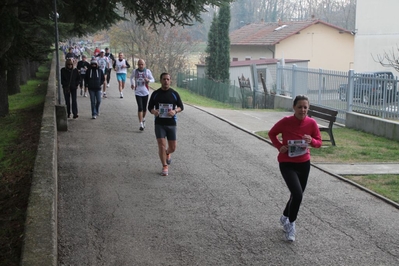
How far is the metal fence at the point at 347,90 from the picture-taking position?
1537cm

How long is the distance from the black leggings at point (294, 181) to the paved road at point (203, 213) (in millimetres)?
370

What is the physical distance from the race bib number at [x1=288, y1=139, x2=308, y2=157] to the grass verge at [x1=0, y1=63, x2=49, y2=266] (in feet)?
10.4

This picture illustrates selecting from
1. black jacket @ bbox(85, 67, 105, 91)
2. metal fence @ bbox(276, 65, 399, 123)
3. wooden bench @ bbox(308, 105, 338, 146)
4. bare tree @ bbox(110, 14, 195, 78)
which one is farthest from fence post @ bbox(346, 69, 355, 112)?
bare tree @ bbox(110, 14, 195, 78)

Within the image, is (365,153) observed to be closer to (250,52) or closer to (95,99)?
(95,99)

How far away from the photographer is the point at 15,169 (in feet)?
33.3

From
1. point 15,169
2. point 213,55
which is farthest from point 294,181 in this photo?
point 213,55

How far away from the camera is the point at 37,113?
17141 millimetres

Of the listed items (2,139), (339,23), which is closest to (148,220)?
(2,139)

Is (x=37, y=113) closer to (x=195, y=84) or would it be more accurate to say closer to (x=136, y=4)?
(x=136, y=4)

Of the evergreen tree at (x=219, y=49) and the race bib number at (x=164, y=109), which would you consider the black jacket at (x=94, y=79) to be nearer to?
the race bib number at (x=164, y=109)

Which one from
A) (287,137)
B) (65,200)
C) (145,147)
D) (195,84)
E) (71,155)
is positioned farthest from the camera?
(195,84)

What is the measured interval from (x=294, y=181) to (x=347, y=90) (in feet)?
38.5

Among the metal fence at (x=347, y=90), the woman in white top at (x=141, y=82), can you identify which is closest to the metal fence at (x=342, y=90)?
the metal fence at (x=347, y=90)

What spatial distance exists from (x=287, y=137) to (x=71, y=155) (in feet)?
19.8
